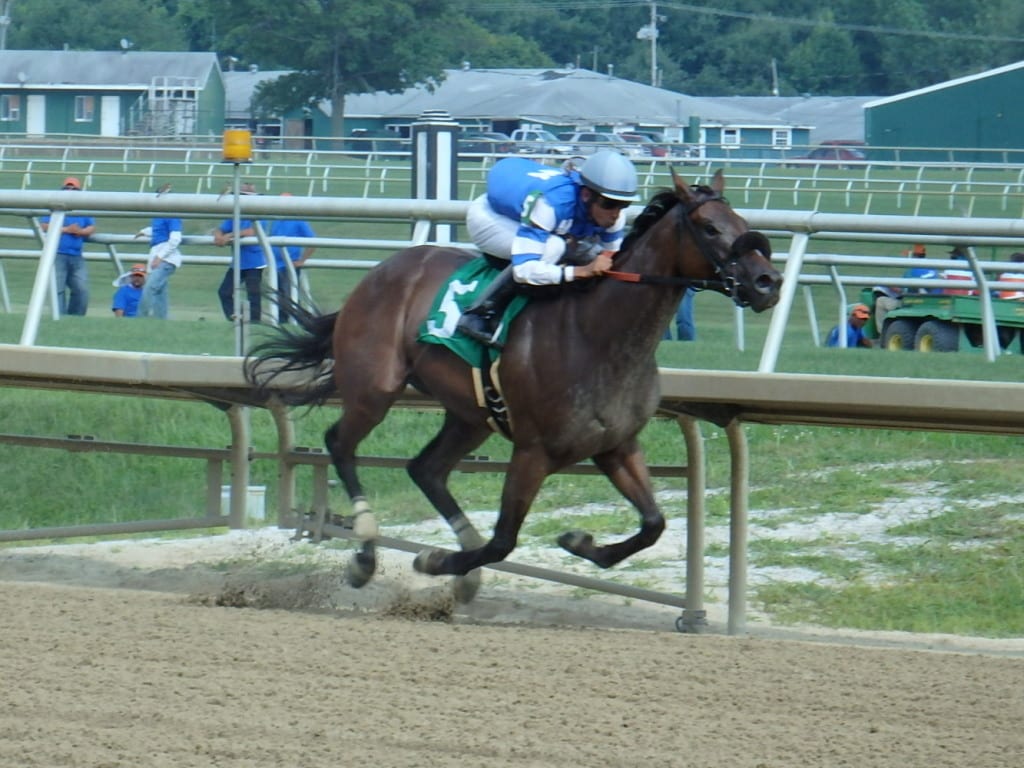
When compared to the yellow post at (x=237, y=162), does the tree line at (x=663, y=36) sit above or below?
above

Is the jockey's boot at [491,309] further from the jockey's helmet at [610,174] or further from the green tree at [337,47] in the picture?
the green tree at [337,47]

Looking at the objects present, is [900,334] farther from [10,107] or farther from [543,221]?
[10,107]

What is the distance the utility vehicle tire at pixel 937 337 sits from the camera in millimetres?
11641

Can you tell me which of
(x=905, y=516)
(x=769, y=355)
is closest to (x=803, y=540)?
(x=905, y=516)

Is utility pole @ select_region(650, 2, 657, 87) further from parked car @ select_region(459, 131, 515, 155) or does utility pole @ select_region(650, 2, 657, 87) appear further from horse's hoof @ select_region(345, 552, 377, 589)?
horse's hoof @ select_region(345, 552, 377, 589)

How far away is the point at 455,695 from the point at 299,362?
2390mm

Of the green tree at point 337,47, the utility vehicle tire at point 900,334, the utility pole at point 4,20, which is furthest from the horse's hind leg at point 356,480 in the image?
the utility pole at point 4,20

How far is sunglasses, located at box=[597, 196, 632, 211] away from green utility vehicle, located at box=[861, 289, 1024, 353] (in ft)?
20.6

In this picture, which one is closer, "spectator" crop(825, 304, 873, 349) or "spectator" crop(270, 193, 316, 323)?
"spectator" crop(270, 193, 316, 323)

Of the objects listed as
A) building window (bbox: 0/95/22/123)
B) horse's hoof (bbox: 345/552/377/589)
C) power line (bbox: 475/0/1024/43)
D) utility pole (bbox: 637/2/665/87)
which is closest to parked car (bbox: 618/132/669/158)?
utility pole (bbox: 637/2/665/87)

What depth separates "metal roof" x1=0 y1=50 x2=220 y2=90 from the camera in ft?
169

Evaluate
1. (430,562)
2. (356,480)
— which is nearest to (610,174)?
(430,562)

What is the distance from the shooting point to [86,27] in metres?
64.6

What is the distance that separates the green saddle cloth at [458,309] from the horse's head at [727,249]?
0.74 meters
